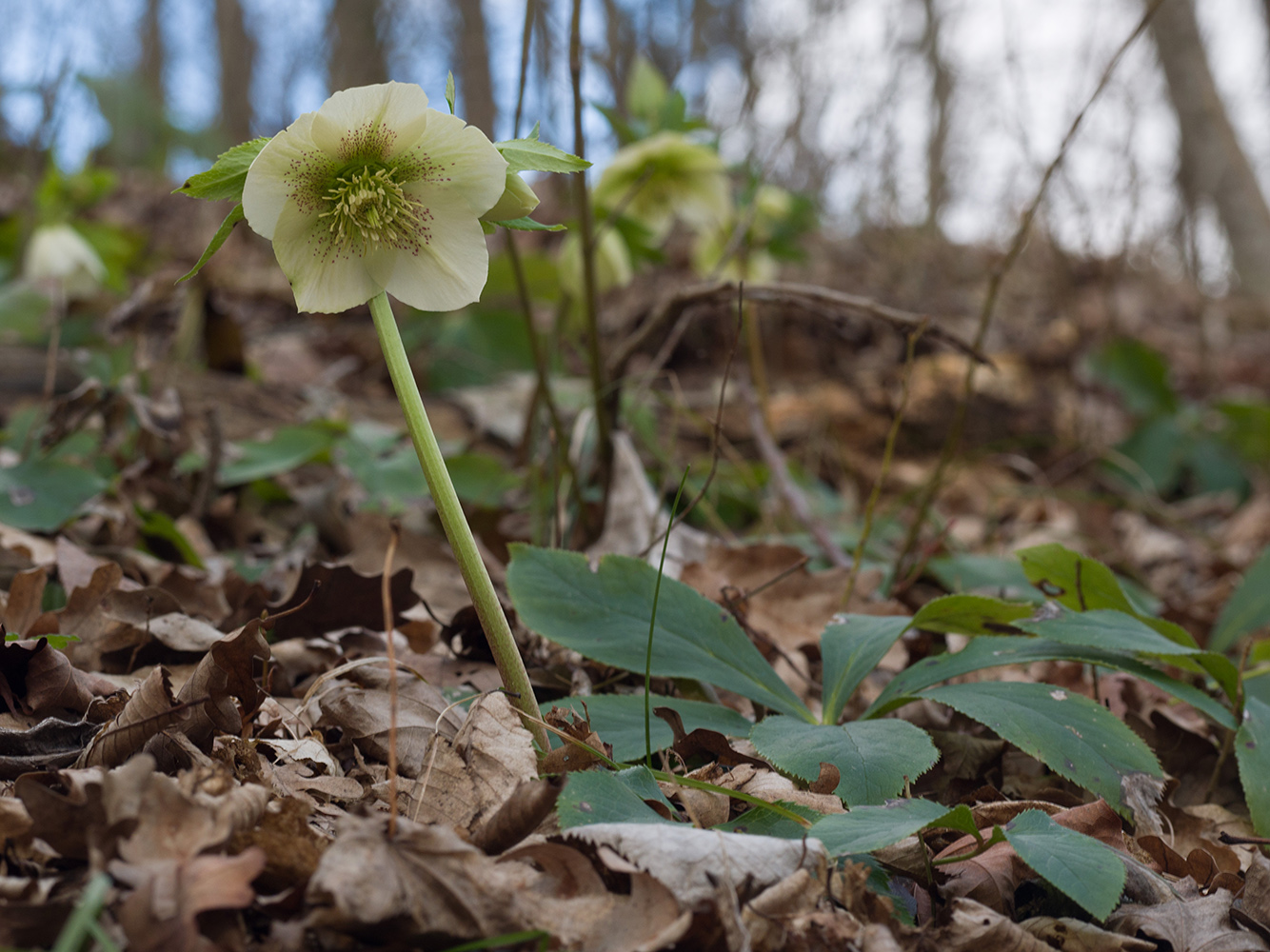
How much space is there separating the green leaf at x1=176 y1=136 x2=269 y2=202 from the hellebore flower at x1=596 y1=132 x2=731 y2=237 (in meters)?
1.00

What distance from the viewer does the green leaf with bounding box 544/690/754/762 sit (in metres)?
1.01

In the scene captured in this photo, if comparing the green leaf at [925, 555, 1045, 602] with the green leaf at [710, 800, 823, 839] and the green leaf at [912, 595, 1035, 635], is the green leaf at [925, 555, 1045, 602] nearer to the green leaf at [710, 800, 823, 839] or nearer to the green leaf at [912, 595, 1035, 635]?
the green leaf at [912, 595, 1035, 635]

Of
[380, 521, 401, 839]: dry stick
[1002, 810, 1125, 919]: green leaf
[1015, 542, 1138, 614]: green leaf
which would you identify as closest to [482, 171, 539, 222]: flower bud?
[380, 521, 401, 839]: dry stick

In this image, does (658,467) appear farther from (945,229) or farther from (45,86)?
(945,229)

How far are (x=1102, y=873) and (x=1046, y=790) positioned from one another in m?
0.43

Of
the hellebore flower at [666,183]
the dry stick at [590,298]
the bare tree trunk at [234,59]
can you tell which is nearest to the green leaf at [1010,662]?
the dry stick at [590,298]

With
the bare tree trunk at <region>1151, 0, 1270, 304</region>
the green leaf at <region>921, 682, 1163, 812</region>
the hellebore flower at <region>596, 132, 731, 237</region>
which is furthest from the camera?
the bare tree trunk at <region>1151, 0, 1270, 304</region>

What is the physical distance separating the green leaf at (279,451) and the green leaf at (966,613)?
4.28 ft

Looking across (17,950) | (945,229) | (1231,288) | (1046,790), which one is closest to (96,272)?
(17,950)

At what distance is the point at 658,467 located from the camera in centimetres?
240

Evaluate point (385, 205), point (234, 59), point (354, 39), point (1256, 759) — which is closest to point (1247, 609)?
point (1256, 759)

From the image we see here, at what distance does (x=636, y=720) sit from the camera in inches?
41.5

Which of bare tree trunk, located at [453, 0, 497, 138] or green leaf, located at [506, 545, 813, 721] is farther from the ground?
bare tree trunk, located at [453, 0, 497, 138]

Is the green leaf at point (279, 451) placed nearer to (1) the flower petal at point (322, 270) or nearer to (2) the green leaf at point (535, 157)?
(1) the flower petal at point (322, 270)
